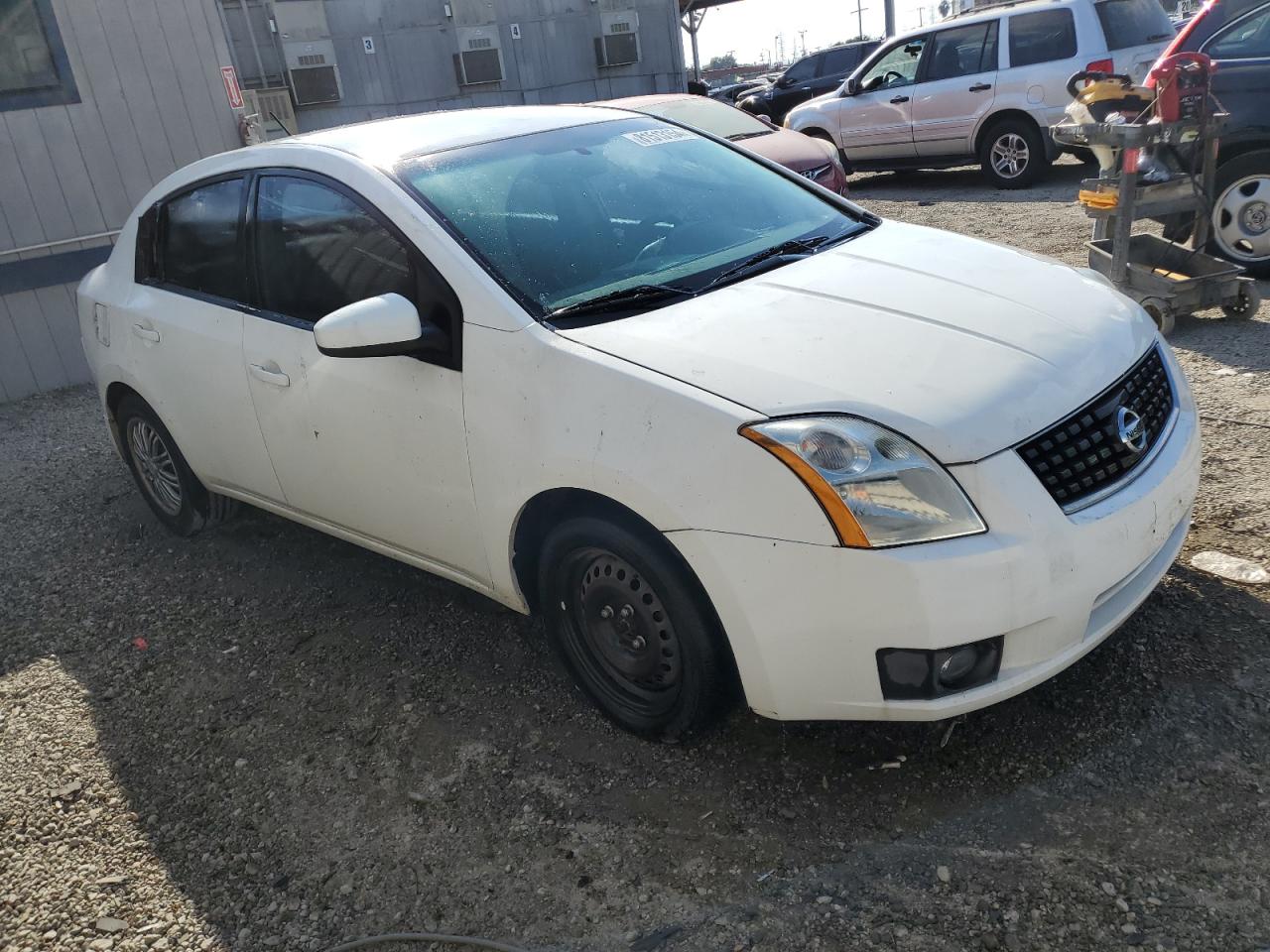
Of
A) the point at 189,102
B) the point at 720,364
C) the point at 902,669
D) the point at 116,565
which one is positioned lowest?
the point at 116,565

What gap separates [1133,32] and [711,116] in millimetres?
4519

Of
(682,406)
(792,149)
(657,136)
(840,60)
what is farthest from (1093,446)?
(840,60)

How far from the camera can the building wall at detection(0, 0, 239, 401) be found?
24.8 ft

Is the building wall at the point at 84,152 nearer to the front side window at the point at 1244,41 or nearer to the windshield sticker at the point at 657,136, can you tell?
the windshield sticker at the point at 657,136

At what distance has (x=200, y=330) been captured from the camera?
12.9 feet

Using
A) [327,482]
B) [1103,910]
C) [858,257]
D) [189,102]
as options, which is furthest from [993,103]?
[1103,910]

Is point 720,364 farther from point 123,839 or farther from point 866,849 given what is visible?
point 123,839

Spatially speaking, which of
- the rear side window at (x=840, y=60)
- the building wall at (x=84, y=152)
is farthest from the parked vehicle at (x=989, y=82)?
the rear side window at (x=840, y=60)

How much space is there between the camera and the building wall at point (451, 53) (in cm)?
1669

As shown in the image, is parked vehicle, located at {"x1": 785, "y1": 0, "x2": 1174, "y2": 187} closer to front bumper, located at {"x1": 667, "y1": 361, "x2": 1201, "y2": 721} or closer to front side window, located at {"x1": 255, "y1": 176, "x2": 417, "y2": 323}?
front side window, located at {"x1": 255, "y1": 176, "x2": 417, "y2": 323}

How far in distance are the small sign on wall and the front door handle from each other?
5835 millimetres

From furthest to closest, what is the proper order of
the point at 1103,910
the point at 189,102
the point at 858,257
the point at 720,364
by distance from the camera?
1. the point at 189,102
2. the point at 858,257
3. the point at 720,364
4. the point at 1103,910

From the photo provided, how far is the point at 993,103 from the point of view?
1088cm

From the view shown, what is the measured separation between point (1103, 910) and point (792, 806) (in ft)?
2.43
